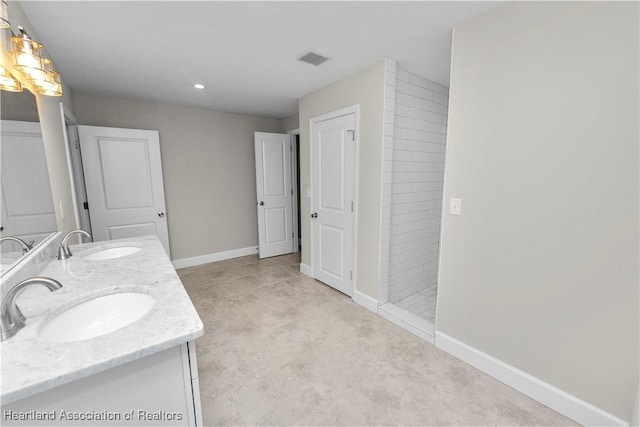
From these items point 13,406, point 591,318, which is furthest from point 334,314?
point 13,406

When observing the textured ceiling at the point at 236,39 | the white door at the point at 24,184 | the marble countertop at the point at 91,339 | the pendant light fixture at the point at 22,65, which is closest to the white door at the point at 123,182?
the textured ceiling at the point at 236,39

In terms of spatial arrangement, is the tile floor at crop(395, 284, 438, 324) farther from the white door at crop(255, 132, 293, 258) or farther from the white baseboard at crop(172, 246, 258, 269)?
the white baseboard at crop(172, 246, 258, 269)

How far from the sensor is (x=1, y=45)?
1264 millimetres

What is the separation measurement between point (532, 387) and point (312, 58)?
2.80m

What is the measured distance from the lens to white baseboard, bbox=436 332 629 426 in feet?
4.73

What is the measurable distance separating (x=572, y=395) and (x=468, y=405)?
1.81ft

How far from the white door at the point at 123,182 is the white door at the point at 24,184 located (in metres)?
1.83

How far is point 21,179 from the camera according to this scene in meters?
1.34

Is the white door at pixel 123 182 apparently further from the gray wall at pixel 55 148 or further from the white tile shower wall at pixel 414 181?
the white tile shower wall at pixel 414 181

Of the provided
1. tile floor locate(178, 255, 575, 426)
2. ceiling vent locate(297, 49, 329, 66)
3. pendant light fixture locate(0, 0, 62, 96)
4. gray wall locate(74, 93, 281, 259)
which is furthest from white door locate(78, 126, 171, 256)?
ceiling vent locate(297, 49, 329, 66)

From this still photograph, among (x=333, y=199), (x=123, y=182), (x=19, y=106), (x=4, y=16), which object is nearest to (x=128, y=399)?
(x=19, y=106)

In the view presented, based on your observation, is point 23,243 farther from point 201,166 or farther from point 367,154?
point 201,166

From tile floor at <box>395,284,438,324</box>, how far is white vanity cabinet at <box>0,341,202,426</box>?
2.15 metres

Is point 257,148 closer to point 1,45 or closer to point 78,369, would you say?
point 1,45
